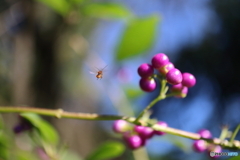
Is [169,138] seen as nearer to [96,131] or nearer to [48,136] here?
[48,136]

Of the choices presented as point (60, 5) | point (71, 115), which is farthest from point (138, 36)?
point (71, 115)

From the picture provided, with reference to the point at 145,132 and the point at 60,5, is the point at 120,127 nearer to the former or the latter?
the point at 145,132

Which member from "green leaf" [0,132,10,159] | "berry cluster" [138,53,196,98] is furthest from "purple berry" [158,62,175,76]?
"green leaf" [0,132,10,159]

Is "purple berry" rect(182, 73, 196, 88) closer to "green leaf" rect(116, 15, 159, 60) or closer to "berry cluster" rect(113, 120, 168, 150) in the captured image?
"berry cluster" rect(113, 120, 168, 150)

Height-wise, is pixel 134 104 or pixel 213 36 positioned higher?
pixel 213 36

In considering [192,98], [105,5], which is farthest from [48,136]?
[192,98]

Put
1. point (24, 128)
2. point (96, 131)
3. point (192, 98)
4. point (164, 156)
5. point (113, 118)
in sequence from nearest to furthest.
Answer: point (113, 118) < point (24, 128) < point (96, 131) < point (192, 98) < point (164, 156)

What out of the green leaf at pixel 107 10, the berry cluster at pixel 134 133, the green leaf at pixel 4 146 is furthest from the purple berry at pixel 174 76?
the green leaf at pixel 107 10
